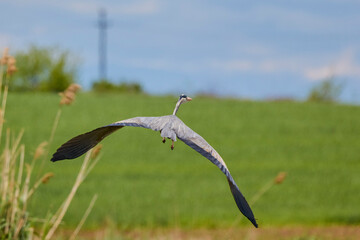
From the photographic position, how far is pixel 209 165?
32.6 ft

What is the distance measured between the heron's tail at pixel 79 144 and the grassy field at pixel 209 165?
6.19 ft

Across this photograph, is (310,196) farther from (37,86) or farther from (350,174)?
(37,86)

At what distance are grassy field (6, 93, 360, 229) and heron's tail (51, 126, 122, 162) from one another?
74.2 inches

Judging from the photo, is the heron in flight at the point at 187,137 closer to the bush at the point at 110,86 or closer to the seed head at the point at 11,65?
the seed head at the point at 11,65

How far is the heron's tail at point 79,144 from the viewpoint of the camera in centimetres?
58

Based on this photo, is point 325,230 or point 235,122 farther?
point 235,122

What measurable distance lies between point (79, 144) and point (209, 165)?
30.9 ft

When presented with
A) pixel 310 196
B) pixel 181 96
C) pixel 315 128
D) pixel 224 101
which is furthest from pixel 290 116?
pixel 181 96

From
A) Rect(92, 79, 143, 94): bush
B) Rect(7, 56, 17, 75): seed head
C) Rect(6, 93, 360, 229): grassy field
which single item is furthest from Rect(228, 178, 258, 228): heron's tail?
Rect(92, 79, 143, 94): bush

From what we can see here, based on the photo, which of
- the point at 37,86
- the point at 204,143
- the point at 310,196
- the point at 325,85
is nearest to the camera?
the point at 204,143

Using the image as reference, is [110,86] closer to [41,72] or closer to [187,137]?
[41,72]

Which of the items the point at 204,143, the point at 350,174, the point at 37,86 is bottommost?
the point at 37,86

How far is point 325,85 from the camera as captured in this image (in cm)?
1975

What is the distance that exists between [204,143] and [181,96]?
0.24ft
